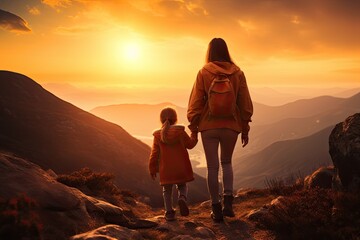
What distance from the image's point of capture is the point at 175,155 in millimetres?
6316

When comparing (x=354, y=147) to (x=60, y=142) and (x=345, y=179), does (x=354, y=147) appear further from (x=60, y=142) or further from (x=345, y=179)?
(x=60, y=142)

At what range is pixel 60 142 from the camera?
53.3 metres

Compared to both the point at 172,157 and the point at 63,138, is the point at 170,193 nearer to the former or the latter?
the point at 172,157

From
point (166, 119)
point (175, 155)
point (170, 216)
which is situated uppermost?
point (166, 119)

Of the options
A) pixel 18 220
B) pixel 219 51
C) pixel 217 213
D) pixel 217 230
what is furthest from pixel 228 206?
pixel 18 220

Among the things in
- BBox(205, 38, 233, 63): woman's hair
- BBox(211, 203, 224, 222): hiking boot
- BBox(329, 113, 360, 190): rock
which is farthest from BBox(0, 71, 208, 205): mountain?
BBox(329, 113, 360, 190): rock

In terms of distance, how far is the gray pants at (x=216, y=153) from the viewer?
5672mm

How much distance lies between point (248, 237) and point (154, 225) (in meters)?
1.67

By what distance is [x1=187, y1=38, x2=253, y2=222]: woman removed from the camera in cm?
568

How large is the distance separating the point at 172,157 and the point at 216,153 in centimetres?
100

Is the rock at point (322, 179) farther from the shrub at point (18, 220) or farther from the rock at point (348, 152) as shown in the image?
the shrub at point (18, 220)

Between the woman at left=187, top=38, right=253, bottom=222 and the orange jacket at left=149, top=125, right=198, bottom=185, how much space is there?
0.37 meters

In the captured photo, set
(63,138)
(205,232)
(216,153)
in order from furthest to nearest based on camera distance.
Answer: (63,138) → (216,153) → (205,232)

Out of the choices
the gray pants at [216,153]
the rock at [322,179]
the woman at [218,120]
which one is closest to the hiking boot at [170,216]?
the woman at [218,120]
